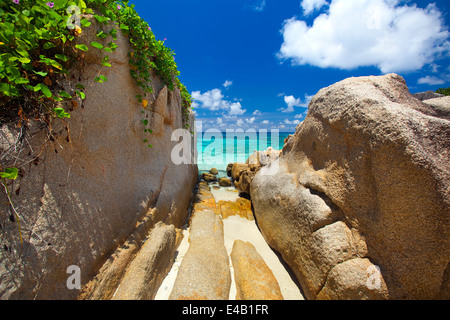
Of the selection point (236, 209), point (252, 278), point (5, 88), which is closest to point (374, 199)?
point (252, 278)

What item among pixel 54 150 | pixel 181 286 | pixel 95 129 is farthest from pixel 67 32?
pixel 181 286

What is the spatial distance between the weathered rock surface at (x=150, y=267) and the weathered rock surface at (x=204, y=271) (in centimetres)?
34

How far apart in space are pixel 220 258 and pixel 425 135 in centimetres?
A: 326

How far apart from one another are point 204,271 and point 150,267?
2.61 ft

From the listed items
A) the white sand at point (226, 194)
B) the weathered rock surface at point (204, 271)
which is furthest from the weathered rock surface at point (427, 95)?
the white sand at point (226, 194)

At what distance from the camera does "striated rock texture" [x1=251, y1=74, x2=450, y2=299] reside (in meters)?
1.93

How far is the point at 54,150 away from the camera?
6.69 feet

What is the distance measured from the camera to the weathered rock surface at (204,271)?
2343 millimetres

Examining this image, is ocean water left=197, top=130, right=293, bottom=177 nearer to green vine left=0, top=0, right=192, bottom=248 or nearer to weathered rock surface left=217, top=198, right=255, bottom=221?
weathered rock surface left=217, top=198, right=255, bottom=221

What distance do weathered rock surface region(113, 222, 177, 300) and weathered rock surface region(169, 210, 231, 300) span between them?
338 mm

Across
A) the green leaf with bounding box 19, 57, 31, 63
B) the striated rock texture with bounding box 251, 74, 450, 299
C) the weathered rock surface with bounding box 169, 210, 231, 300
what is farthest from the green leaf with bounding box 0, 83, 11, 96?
the striated rock texture with bounding box 251, 74, 450, 299

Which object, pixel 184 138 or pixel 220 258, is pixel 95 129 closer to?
pixel 220 258

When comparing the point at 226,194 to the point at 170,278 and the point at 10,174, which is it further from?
the point at 10,174

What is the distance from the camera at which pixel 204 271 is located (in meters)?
2.67
